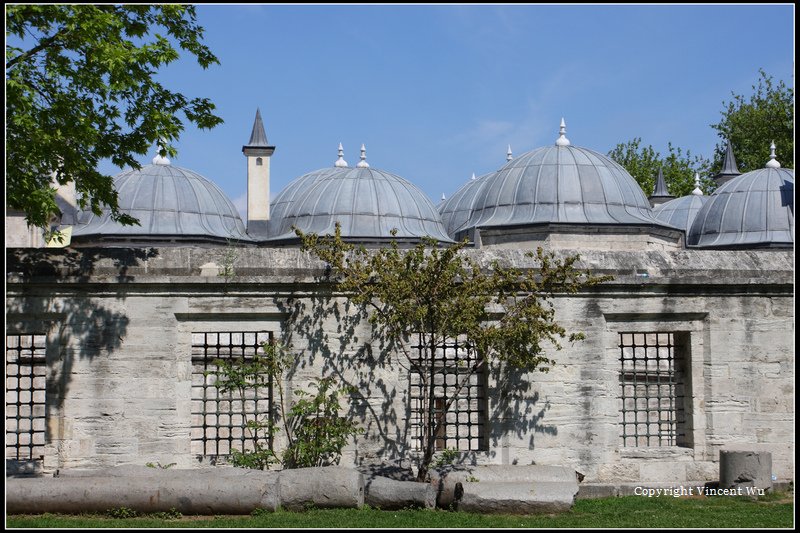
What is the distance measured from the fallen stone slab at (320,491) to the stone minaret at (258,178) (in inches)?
918

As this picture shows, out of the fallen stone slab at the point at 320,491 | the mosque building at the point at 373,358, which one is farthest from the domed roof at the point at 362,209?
the fallen stone slab at the point at 320,491

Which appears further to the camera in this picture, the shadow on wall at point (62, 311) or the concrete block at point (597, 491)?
the concrete block at point (597, 491)

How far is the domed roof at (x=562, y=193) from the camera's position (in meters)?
29.7

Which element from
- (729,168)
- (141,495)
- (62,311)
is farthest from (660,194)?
(141,495)

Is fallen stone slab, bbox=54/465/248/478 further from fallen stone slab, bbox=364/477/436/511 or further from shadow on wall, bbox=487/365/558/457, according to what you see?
shadow on wall, bbox=487/365/558/457

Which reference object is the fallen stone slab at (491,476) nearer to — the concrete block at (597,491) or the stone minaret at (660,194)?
the concrete block at (597,491)

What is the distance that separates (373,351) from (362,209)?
19.2 m

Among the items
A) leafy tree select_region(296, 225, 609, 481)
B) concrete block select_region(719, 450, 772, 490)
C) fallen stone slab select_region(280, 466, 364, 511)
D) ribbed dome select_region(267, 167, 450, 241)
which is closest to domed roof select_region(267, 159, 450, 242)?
ribbed dome select_region(267, 167, 450, 241)

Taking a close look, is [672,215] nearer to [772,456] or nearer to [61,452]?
[772,456]

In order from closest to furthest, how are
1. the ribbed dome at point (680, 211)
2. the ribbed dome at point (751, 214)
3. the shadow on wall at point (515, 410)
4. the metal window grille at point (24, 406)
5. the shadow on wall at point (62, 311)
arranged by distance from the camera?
1. the shadow on wall at point (62, 311)
2. the shadow on wall at point (515, 410)
3. the metal window grille at point (24, 406)
4. the ribbed dome at point (751, 214)
5. the ribbed dome at point (680, 211)

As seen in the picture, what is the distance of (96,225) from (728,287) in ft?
72.3

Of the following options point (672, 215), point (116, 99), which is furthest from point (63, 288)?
point (672, 215)

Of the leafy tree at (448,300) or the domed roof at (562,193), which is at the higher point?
the domed roof at (562,193)

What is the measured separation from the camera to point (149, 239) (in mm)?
30094
